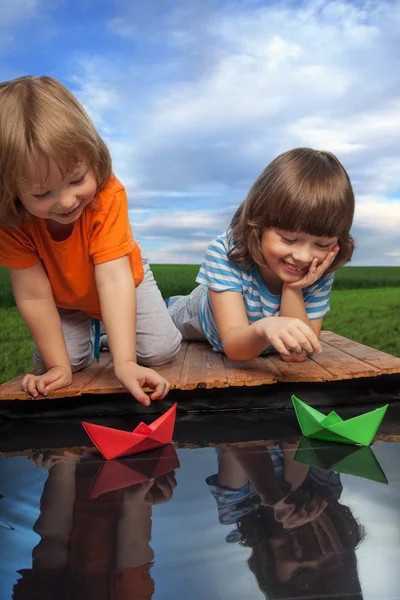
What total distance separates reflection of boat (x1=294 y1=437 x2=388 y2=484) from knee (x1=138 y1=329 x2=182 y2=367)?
0.86 metres

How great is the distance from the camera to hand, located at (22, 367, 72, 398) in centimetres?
197

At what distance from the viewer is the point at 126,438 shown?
4.96 ft

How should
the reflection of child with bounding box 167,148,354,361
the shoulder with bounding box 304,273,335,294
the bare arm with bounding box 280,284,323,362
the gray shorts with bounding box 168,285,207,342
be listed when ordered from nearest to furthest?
the reflection of child with bounding box 167,148,354,361
the bare arm with bounding box 280,284,323,362
the shoulder with bounding box 304,273,335,294
the gray shorts with bounding box 168,285,207,342

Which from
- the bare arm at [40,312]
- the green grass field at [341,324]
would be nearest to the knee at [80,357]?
the bare arm at [40,312]

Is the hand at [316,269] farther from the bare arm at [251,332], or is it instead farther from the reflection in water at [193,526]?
the reflection in water at [193,526]

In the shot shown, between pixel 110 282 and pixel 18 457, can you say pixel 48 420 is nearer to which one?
pixel 18 457

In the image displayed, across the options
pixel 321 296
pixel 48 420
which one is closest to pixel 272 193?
pixel 321 296

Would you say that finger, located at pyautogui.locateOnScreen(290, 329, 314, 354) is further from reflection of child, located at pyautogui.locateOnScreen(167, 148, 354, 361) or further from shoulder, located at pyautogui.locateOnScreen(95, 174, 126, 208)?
shoulder, located at pyautogui.locateOnScreen(95, 174, 126, 208)

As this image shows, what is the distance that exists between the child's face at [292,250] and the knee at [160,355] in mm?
591

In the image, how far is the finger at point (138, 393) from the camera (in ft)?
5.93

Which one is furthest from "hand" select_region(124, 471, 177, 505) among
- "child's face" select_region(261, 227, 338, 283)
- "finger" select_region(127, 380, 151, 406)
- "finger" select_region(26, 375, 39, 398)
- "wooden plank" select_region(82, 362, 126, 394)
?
"child's face" select_region(261, 227, 338, 283)

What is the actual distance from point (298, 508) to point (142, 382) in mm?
800

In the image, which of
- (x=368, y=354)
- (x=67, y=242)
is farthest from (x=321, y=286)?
(x=67, y=242)

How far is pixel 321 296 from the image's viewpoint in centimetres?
239
